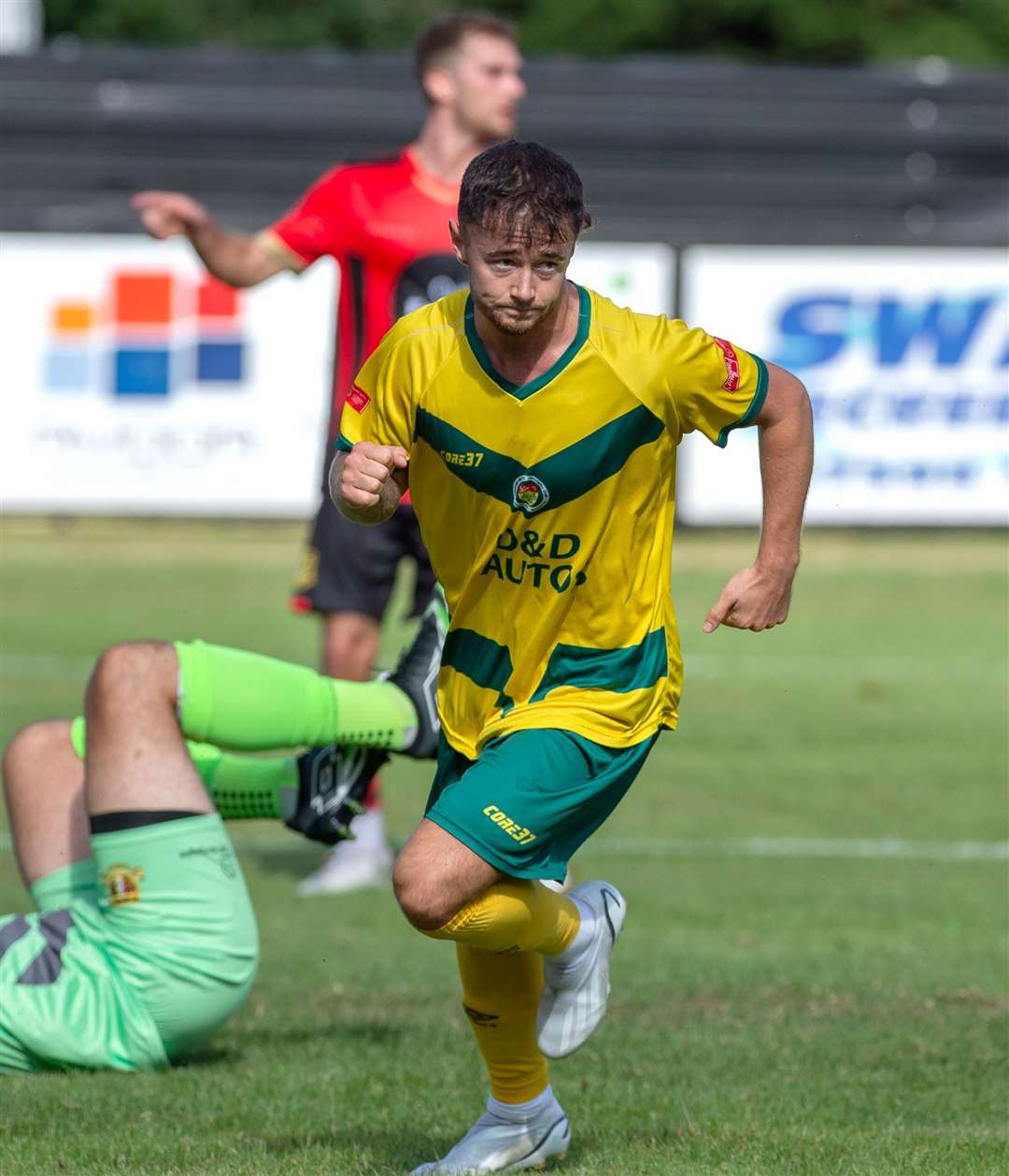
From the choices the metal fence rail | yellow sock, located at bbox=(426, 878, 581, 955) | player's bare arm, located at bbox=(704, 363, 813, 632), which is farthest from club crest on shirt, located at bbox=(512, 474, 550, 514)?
the metal fence rail

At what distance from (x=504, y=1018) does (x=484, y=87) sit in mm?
3910

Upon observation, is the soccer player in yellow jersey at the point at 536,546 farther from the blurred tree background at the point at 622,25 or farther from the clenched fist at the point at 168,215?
the blurred tree background at the point at 622,25

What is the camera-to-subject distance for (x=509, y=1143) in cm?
417

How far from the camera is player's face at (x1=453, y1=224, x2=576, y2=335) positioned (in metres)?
3.86

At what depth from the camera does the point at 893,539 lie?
17031 millimetres

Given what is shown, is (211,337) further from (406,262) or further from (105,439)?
(406,262)

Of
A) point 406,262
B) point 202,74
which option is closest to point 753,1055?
point 406,262

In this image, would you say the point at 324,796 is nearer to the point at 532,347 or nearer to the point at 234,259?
the point at 532,347

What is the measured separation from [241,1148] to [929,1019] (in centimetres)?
195

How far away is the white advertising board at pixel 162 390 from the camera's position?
15.8m

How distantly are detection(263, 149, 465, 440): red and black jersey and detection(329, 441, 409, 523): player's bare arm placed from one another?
3.30 meters

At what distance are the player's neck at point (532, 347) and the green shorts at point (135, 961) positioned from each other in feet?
4.58

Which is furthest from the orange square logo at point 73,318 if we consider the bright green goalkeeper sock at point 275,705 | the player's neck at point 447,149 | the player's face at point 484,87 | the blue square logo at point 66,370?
the bright green goalkeeper sock at point 275,705

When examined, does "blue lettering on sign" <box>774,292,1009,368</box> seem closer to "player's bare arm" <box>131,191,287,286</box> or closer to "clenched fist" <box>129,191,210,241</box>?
"player's bare arm" <box>131,191,287,286</box>
